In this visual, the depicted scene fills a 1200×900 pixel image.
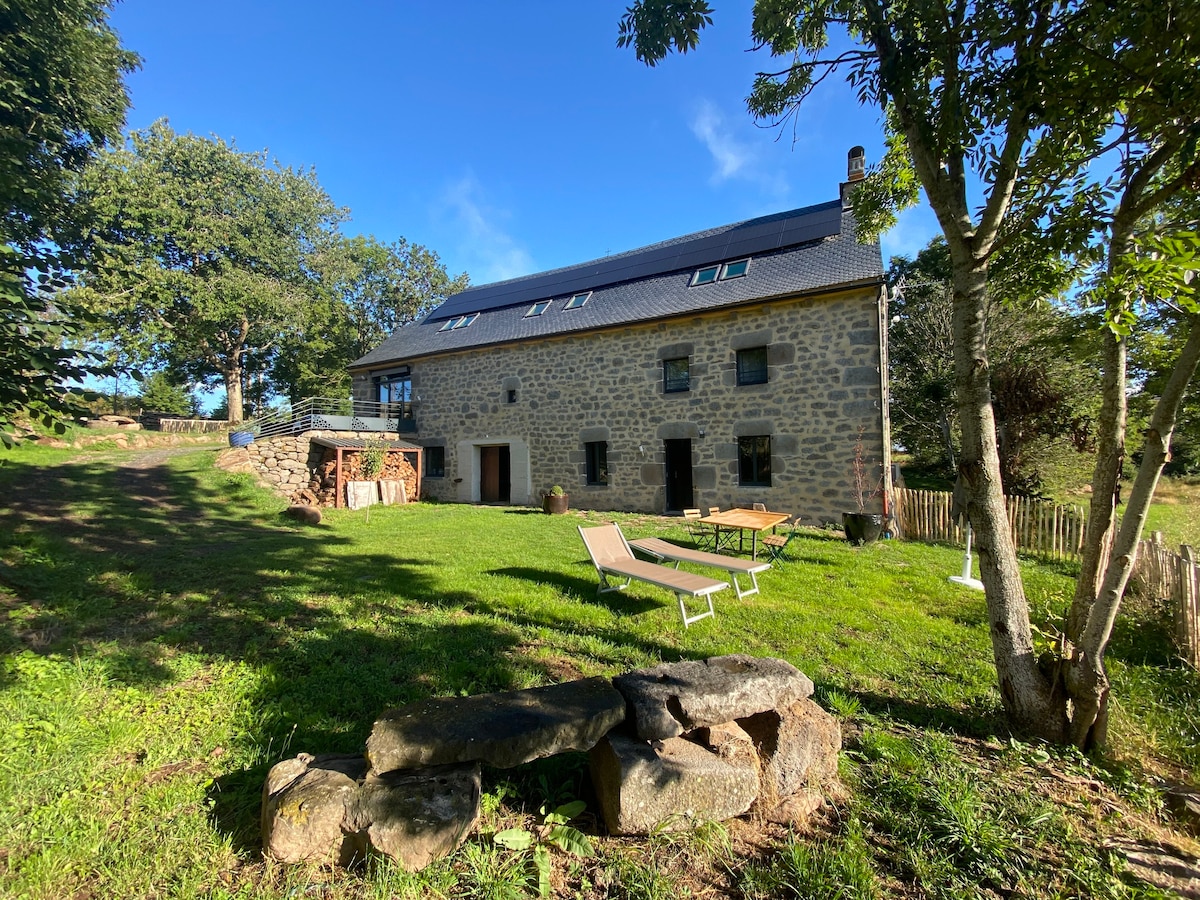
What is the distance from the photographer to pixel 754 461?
11.9 m

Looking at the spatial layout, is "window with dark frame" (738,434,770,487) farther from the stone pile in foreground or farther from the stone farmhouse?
the stone pile in foreground

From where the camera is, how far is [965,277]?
298cm

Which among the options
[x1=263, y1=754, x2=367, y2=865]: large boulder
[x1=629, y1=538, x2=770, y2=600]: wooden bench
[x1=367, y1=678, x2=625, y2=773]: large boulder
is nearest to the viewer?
[x1=263, y1=754, x2=367, y2=865]: large boulder

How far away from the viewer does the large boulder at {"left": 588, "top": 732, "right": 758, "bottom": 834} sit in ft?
7.05

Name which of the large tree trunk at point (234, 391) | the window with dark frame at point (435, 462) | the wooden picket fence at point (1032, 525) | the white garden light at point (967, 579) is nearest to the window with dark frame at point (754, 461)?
the wooden picket fence at point (1032, 525)

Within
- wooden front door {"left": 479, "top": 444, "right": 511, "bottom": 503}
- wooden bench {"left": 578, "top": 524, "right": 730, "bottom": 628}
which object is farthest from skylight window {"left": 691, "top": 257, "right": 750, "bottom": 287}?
wooden bench {"left": 578, "top": 524, "right": 730, "bottom": 628}

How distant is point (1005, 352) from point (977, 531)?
46.1 ft

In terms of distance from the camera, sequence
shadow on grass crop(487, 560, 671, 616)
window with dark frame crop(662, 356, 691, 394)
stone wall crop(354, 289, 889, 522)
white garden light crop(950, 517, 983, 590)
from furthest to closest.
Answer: window with dark frame crop(662, 356, 691, 394)
stone wall crop(354, 289, 889, 522)
white garden light crop(950, 517, 983, 590)
shadow on grass crop(487, 560, 671, 616)

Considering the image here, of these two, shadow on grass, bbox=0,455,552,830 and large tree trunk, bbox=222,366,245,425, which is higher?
large tree trunk, bbox=222,366,245,425

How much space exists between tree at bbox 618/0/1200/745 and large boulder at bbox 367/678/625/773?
2490 millimetres

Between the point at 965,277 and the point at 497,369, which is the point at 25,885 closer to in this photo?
the point at 965,277

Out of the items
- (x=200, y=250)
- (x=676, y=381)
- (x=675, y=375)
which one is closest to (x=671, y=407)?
(x=676, y=381)

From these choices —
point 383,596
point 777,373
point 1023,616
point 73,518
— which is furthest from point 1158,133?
point 73,518

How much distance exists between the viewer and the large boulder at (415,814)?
1.93 meters
